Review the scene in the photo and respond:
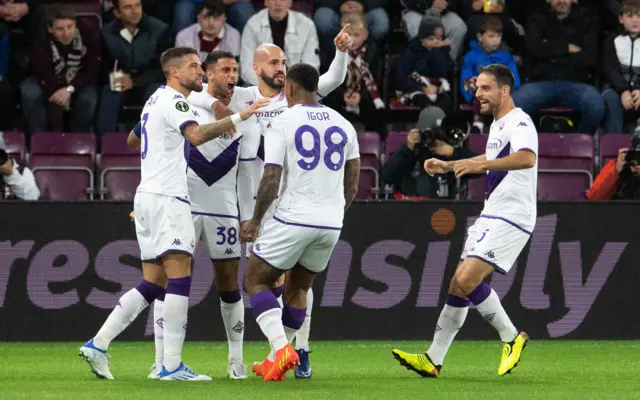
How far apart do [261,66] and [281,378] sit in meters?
2.22

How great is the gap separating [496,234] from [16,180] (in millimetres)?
5537

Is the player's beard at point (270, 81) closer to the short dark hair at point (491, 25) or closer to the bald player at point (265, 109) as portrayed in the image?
the bald player at point (265, 109)

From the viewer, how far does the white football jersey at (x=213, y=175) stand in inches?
364

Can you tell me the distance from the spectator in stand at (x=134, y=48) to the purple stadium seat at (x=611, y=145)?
4.98m

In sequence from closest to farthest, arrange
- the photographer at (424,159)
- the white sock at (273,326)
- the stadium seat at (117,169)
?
the white sock at (273,326)
the photographer at (424,159)
the stadium seat at (117,169)

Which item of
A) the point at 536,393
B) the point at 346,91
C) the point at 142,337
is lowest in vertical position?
the point at 142,337

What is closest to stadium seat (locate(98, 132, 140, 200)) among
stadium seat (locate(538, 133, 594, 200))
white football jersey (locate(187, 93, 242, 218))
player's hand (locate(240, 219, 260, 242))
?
white football jersey (locate(187, 93, 242, 218))

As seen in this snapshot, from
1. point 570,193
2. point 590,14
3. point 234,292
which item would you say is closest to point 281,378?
point 234,292

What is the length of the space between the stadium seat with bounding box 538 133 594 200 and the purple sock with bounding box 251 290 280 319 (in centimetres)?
592

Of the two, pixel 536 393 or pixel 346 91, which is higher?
pixel 346 91

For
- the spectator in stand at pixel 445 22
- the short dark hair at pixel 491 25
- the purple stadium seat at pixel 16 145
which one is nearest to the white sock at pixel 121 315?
the purple stadium seat at pixel 16 145

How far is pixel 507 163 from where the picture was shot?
870 centimetres

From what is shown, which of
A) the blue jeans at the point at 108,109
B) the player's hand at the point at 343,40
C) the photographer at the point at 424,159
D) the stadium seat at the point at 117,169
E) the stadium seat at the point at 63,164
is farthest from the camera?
the blue jeans at the point at 108,109

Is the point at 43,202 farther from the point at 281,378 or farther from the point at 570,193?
the point at 570,193
